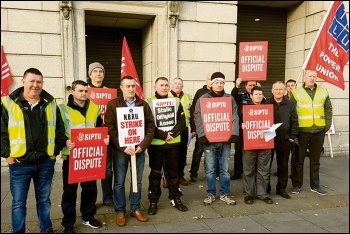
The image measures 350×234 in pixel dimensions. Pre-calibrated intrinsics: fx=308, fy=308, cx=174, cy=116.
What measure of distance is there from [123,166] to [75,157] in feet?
2.25

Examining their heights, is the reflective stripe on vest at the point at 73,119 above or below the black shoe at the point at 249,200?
above

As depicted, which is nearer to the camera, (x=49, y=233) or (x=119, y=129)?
(x=49, y=233)

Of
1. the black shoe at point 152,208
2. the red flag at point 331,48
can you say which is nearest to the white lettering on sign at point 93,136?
the black shoe at point 152,208

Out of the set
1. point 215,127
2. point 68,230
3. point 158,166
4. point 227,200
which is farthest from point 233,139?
point 68,230

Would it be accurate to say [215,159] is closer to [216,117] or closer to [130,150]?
[216,117]

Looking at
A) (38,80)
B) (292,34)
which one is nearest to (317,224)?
(38,80)

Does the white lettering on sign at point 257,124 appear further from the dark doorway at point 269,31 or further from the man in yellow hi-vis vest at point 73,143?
the dark doorway at point 269,31

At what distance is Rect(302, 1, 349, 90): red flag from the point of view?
5992mm

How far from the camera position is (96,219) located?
439cm

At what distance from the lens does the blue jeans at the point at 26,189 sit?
3.54 meters

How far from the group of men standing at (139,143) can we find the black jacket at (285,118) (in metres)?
0.02

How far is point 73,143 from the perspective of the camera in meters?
3.84

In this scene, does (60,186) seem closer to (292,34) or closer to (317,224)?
(317,224)

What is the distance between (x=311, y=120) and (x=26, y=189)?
4701 mm
